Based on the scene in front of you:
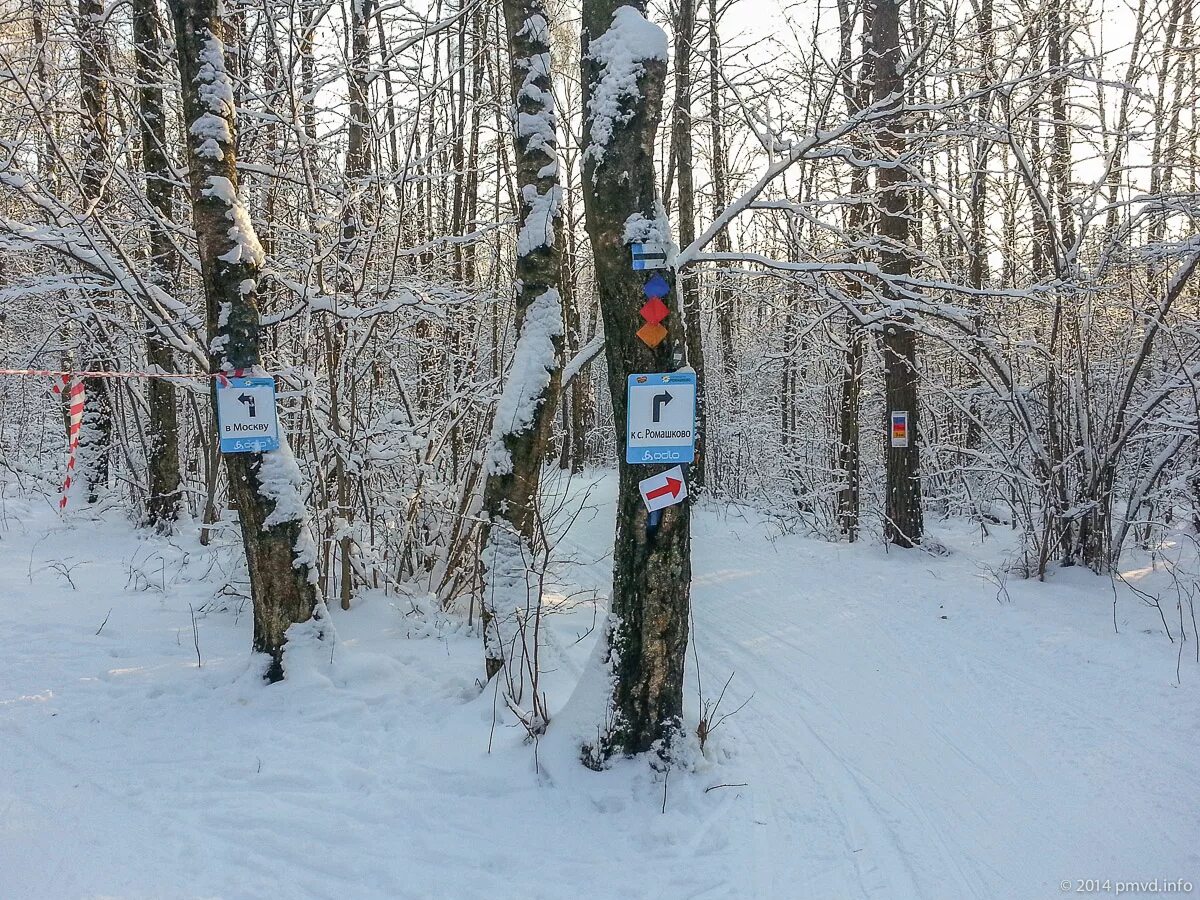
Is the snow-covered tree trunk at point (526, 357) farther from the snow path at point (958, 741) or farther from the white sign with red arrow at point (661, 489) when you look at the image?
the snow path at point (958, 741)

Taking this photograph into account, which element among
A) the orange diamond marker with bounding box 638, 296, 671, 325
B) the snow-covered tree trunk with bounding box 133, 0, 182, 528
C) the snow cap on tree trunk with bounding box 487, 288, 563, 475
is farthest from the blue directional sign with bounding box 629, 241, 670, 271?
the snow-covered tree trunk with bounding box 133, 0, 182, 528

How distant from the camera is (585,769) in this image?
351 cm

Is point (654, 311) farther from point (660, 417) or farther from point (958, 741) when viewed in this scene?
point (958, 741)

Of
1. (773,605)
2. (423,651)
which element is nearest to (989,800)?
(773,605)

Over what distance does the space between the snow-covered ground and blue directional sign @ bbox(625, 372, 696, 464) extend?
4.41ft

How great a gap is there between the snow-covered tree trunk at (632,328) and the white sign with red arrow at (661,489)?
0.16ft

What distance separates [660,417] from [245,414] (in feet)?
8.84

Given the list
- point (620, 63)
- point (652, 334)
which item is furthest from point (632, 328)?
point (620, 63)

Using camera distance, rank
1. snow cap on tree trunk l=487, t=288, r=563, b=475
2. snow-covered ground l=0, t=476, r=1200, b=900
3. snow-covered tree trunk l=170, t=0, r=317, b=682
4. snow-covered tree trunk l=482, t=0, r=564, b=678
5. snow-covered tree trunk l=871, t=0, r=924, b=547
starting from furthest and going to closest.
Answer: snow-covered tree trunk l=871, t=0, r=924, b=547, snow cap on tree trunk l=487, t=288, r=563, b=475, snow-covered tree trunk l=482, t=0, r=564, b=678, snow-covered tree trunk l=170, t=0, r=317, b=682, snow-covered ground l=0, t=476, r=1200, b=900

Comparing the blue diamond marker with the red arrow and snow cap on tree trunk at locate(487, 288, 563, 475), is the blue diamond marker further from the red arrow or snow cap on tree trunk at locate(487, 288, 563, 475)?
snow cap on tree trunk at locate(487, 288, 563, 475)

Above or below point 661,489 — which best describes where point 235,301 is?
above

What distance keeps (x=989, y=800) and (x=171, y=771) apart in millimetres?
3964

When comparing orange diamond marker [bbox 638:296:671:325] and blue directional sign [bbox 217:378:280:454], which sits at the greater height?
orange diamond marker [bbox 638:296:671:325]

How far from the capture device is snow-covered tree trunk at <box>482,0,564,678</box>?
4520 mm
